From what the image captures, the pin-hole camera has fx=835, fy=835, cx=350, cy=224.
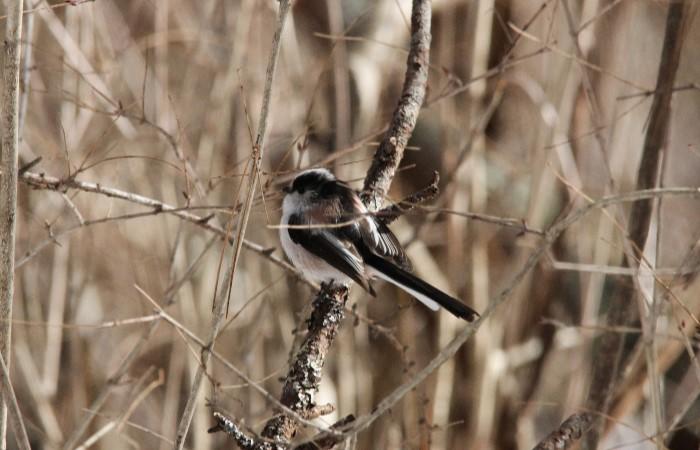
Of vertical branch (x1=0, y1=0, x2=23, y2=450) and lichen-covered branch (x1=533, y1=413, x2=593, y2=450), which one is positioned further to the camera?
lichen-covered branch (x1=533, y1=413, x2=593, y2=450)

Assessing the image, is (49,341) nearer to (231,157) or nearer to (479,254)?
(231,157)

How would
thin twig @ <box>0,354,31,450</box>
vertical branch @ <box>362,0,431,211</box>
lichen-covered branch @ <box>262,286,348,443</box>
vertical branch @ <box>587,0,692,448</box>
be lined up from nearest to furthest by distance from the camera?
thin twig @ <box>0,354,31,450</box> → lichen-covered branch @ <box>262,286,348,443</box> → vertical branch @ <box>362,0,431,211</box> → vertical branch @ <box>587,0,692,448</box>

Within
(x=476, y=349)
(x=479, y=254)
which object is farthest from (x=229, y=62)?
(x=476, y=349)

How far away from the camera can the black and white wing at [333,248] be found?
252 centimetres

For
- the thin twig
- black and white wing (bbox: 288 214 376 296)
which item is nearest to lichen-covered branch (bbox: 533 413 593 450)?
black and white wing (bbox: 288 214 376 296)

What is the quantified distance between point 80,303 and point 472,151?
210 centimetres

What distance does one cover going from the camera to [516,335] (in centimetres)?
450

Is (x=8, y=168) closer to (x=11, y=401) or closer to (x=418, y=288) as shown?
(x=11, y=401)

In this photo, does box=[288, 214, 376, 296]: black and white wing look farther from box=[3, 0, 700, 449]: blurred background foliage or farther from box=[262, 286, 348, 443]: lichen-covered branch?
box=[3, 0, 700, 449]: blurred background foliage

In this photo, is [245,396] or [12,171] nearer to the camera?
[12,171]

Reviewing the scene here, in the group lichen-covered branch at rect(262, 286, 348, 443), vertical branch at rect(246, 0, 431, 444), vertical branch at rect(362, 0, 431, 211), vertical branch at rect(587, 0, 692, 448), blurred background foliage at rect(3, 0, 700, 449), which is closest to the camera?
lichen-covered branch at rect(262, 286, 348, 443)

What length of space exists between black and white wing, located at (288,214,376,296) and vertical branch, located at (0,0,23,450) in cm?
110

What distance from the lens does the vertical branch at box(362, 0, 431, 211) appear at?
248 cm

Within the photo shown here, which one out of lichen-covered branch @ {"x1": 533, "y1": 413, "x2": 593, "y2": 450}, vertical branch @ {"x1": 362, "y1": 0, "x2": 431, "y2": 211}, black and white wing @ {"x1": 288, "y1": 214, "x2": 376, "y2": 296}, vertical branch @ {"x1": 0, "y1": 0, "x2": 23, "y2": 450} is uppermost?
vertical branch @ {"x1": 362, "y1": 0, "x2": 431, "y2": 211}
